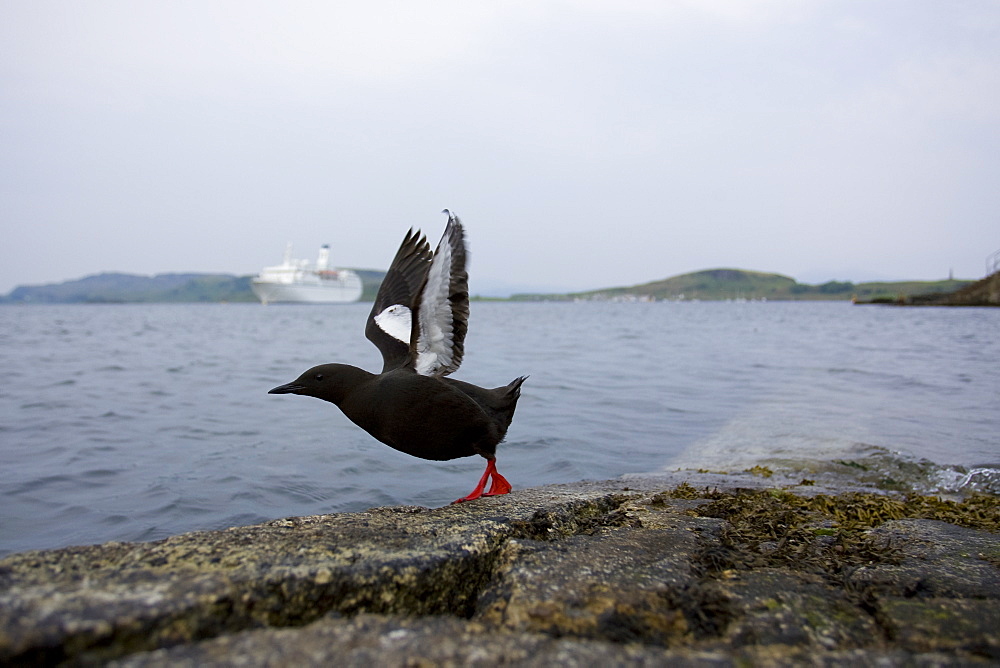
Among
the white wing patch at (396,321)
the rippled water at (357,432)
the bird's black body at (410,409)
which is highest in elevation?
the white wing patch at (396,321)

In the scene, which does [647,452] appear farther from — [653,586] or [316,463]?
[653,586]

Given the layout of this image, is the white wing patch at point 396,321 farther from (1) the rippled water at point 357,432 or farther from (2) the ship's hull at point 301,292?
(2) the ship's hull at point 301,292

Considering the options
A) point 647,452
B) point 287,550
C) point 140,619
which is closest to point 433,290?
point 287,550

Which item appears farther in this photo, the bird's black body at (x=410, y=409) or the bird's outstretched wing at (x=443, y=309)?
the bird's outstretched wing at (x=443, y=309)

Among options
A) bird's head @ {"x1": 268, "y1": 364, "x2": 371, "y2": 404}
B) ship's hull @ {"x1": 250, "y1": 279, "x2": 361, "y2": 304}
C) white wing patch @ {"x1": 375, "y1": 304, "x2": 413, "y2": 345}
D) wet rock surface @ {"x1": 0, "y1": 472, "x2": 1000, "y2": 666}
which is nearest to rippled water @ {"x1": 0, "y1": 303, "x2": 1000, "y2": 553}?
white wing patch @ {"x1": 375, "y1": 304, "x2": 413, "y2": 345}

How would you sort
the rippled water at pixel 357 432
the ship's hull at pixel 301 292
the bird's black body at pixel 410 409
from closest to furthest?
the bird's black body at pixel 410 409, the rippled water at pixel 357 432, the ship's hull at pixel 301 292

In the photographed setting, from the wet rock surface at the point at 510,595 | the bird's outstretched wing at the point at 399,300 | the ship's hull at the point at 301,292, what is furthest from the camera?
the ship's hull at the point at 301,292

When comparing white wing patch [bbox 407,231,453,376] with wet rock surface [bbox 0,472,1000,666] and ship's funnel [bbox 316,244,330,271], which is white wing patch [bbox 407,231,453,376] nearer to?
wet rock surface [bbox 0,472,1000,666]

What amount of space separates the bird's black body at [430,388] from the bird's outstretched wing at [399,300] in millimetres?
13

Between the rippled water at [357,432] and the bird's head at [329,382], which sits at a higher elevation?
the bird's head at [329,382]

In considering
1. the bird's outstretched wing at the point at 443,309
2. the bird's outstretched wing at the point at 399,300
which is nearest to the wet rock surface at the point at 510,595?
the bird's outstretched wing at the point at 443,309

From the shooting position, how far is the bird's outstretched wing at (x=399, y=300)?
15.5ft

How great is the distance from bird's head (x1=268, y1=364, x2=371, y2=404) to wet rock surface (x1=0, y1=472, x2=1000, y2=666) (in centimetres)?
98

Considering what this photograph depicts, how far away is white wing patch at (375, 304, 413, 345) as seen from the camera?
484 centimetres
